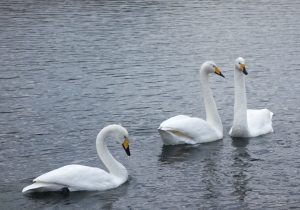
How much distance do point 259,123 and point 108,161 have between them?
215 inches

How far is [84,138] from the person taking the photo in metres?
18.7

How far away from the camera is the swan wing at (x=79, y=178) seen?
14172mm

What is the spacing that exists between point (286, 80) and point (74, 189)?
13.3 m

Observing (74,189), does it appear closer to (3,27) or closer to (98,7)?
(3,27)

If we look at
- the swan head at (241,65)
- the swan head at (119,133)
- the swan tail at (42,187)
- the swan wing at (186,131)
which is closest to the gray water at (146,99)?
the swan tail at (42,187)

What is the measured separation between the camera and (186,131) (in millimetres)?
17891

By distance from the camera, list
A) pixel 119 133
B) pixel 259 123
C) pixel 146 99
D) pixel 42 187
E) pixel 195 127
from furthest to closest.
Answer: pixel 146 99, pixel 259 123, pixel 195 127, pixel 119 133, pixel 42 187

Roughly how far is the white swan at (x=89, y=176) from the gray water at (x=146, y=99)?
175 millimetres

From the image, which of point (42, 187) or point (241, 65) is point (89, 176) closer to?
point (42, 187)

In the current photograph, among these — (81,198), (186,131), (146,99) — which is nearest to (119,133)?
(81,198)

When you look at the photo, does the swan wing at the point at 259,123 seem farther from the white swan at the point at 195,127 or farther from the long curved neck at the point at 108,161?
the long curved neck at the point at 108,161

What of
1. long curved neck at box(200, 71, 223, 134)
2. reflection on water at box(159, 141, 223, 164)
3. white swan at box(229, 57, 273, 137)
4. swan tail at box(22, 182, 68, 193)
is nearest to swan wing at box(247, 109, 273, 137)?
white swan at box(229, 57, 273, 137)

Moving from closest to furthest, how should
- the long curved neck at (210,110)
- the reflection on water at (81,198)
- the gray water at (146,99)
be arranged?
1. the reflection on water at (81,198)
2. the gray water at (146,99)
3. the long curved neck at (210,110)

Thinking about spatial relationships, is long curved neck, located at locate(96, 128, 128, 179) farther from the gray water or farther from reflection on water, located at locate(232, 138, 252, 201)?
reflection on water, located at locate(232, 138, 252, 201)
